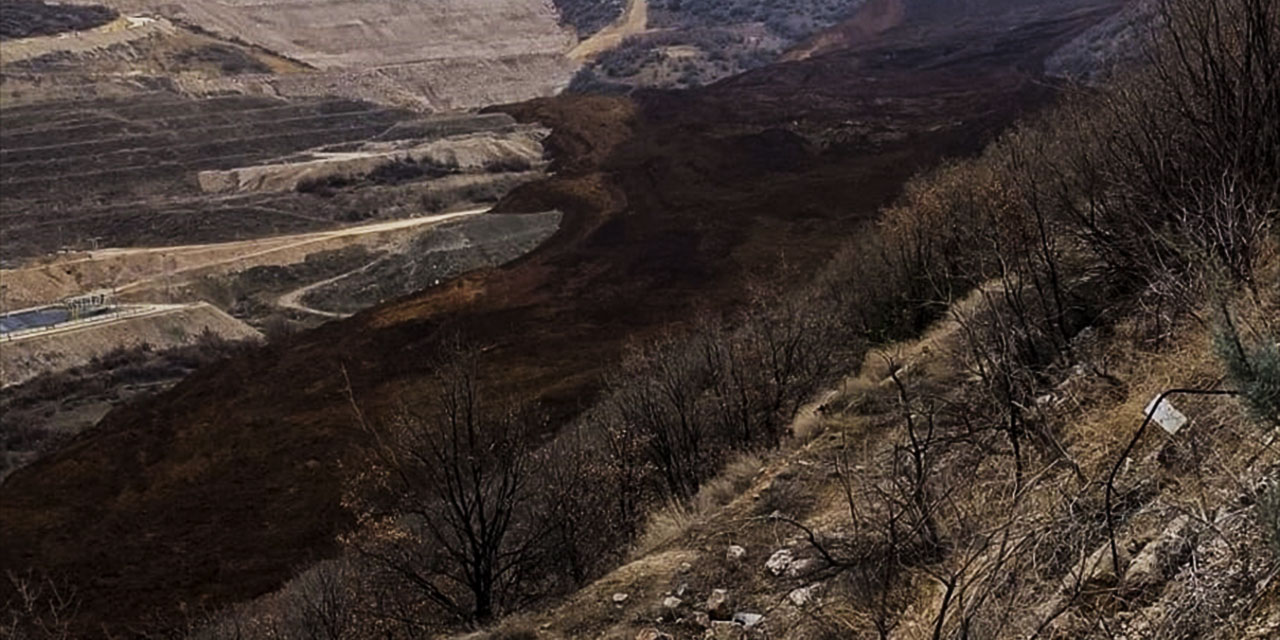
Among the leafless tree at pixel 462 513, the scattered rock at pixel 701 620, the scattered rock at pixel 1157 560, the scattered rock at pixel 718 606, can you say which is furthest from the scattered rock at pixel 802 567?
the leafless tree at pixel 462 513

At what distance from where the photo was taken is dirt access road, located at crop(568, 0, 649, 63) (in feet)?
310

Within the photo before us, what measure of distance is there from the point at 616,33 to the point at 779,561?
94.8m

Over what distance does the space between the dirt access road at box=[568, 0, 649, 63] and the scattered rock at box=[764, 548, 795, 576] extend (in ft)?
288

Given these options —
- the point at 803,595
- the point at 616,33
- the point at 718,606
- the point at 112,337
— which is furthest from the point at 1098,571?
the point at 616,33

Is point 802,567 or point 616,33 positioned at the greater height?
point 616,33

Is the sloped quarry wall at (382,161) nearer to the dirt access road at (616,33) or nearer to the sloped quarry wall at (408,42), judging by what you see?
the sloped quarry wall at (408,42)

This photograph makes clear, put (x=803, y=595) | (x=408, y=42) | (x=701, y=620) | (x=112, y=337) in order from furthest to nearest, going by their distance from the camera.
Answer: (x=408, y=42)
(x=112, y=337)
(x=701, y=620)
(x=803, y=595)

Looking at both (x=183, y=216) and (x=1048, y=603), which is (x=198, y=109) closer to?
(x=183, y=216)

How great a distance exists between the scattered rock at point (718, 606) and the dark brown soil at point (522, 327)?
14958mm

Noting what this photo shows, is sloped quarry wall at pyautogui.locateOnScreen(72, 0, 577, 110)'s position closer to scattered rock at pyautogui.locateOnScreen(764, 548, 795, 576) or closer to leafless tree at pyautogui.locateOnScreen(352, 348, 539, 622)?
leafless tree at pyautogui.locateOnScreen(352, 348, 539, 622)

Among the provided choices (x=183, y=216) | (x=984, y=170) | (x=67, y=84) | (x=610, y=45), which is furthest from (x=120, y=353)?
(x=610, y=45)

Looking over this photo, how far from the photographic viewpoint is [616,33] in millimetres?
98750

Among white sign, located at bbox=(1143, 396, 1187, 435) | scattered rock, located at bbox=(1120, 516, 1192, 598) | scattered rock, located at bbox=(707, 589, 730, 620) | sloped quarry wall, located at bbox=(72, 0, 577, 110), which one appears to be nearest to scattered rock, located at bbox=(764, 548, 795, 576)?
scattered rock, located at bbox=(707, 589, 730, 620)

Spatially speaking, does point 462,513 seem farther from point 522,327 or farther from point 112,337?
point 112,337
